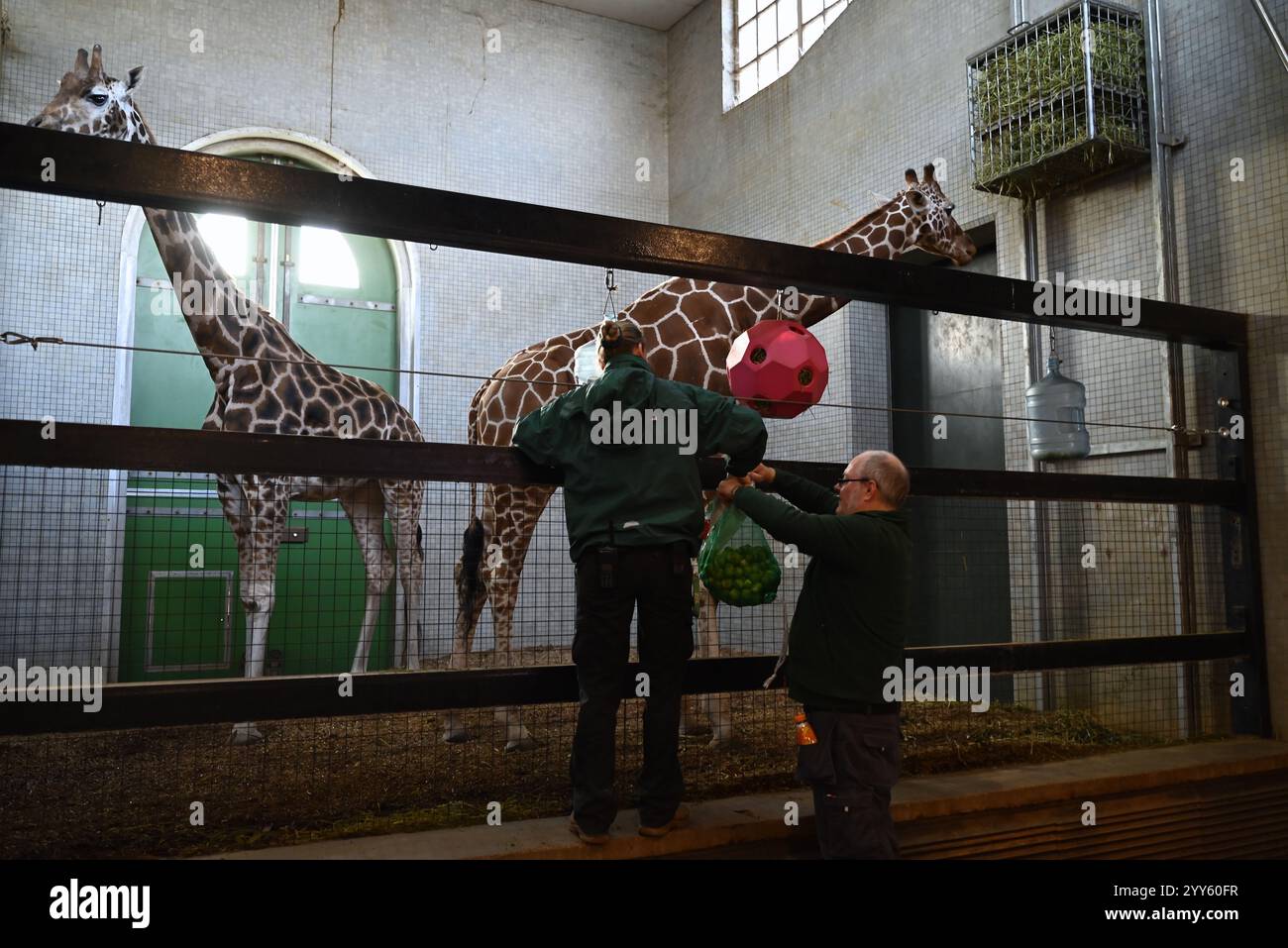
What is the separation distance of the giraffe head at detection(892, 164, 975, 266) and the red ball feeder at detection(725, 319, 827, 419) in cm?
229

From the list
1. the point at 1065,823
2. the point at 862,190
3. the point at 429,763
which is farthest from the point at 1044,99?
the point at 429,763

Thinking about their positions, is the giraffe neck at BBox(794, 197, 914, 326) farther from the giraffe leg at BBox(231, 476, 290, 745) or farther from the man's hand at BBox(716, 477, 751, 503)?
the giraffe leg at BBox(231, 476, 290, 745)

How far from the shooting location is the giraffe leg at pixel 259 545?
4.86 meters

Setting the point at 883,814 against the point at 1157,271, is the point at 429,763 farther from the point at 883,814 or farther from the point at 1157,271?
the point at 1157,271

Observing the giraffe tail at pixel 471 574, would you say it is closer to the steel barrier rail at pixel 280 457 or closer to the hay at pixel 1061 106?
the steel barrier rail at pixel 280 457

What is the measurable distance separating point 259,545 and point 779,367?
2755 millimetres

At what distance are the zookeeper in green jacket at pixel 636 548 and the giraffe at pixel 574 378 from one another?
5.47ft

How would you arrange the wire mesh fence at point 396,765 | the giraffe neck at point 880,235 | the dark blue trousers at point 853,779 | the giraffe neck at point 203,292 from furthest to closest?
the giraffe neck at point 880,235 < the giraffe neck at point 203,292 < the wire mesh fence at point 396,765 < the dark blue trousers at point 853,779

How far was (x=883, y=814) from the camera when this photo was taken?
2812 millimetres

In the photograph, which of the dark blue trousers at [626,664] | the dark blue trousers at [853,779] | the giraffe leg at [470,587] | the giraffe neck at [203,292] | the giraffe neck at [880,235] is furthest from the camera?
the giraffe neck at [880,235]

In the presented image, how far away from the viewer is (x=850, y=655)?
284 centimetres

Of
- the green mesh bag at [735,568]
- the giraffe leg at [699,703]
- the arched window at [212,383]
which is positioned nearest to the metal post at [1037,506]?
the giraffe leg at [699,703]

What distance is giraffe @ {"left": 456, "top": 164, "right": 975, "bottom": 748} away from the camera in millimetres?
4953
